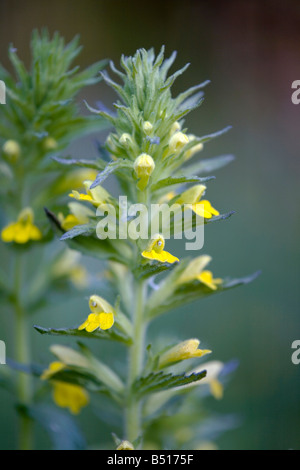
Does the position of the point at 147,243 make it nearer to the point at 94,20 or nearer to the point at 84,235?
the point at 84,235

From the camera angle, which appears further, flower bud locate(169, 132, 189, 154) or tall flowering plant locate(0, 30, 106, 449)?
tall flowering plant locate(0, 30, 106, 449)

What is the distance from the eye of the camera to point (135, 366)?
1.98 meters

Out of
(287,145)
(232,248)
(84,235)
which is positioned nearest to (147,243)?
(84,235)

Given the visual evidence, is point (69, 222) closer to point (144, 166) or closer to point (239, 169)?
point (144, 166)

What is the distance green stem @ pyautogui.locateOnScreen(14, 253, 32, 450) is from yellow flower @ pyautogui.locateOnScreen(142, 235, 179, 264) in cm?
94

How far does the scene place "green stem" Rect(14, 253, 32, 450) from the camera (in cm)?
242

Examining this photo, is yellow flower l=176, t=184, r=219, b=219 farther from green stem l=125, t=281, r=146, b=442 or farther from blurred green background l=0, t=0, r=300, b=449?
blurred green background l=0, t=0, r=300, b=449

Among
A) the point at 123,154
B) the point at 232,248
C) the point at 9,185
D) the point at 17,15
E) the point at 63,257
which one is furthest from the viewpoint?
the point at 17,15

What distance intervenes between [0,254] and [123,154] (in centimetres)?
294

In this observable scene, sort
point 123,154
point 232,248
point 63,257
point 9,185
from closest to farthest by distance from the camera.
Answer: point 123,154 < point 9,185 < point 63,257 < point 232,248

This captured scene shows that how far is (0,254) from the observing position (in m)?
4.53
